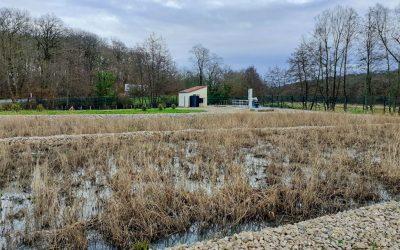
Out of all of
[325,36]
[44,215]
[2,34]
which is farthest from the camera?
[325,36]

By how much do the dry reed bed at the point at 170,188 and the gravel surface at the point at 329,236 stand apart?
32.1 inches

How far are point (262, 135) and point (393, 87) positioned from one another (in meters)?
23.7

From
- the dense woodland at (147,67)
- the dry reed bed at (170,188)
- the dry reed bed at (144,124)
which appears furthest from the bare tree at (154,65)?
the dry reed bed at (170,188)

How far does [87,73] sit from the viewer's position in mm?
38156

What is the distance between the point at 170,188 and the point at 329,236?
105 inches

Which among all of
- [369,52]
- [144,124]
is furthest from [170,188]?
[369,52]

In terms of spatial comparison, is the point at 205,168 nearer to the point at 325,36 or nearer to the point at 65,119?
the point at 65,119

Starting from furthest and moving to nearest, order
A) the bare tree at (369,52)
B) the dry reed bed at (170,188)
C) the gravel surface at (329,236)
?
1. the bare tree at (369,52)
2. the dry reed bed at (170,188)
3. the gravel surface at (329,236)

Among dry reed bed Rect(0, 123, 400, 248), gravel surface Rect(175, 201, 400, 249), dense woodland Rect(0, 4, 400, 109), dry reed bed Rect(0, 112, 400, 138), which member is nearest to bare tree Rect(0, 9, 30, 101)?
dense woodland Rect(0, 4, 400, 109)

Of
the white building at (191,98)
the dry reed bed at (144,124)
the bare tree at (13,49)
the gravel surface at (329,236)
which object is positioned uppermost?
the bare tree at (13,49)

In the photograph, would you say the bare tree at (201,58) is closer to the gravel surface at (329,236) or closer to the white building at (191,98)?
the white building at (191,98)

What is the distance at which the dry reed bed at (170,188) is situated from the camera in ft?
15.5

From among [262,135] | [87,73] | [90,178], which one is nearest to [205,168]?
[90,178]

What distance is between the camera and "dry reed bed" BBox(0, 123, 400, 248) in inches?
186
